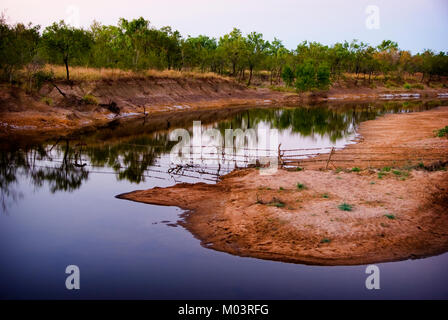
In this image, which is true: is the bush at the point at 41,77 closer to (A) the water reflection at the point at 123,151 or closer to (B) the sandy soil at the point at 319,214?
(A) the water reflection at the point at 123,151

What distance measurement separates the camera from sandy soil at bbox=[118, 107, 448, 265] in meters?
13.1

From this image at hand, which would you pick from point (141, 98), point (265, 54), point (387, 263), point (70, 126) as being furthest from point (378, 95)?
point (387, 263)

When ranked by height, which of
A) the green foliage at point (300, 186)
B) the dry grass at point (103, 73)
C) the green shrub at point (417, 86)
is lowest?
the green foliage at point (300, 186)

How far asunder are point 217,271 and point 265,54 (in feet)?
268

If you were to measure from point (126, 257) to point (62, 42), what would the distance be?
39.7 m

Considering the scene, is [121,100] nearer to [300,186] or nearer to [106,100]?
[106,100]

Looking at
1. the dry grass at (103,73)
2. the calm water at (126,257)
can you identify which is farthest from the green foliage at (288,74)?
the calm water at (126,257)

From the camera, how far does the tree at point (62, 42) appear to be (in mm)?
45188

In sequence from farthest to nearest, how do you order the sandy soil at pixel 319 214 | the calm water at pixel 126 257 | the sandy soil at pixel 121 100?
the sandy soil at pixel 121 100, the sandy soil at pixel 319 214, the calm water at pixel 126 257

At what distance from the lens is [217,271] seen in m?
12.1

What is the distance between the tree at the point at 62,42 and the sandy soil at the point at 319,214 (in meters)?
33.4

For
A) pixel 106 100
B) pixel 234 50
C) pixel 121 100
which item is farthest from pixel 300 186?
pixel 234 50

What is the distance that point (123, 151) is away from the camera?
29.2 meters
